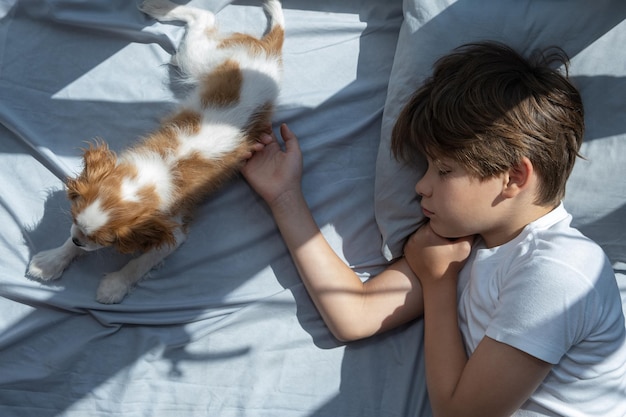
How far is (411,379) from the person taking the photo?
7.56ft

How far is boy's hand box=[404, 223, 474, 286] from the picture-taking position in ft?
7.22

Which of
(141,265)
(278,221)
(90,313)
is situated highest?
(278,221)

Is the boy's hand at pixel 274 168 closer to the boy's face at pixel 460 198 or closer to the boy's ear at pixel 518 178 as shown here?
the boy's face at pixel 460 198

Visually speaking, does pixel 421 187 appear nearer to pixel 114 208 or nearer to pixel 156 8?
pixel 114 208

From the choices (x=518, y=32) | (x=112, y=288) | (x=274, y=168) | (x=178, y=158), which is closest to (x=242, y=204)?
(x=274, y=168)

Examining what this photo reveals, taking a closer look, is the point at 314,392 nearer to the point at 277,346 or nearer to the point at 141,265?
the point at 277,346

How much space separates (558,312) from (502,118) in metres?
0.57

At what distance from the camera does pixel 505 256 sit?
6.75 feet

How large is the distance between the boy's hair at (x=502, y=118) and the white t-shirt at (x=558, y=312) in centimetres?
18

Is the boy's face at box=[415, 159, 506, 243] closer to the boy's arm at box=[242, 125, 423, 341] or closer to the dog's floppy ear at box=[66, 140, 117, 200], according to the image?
the boy's arm at box=[242, 125, 423, 341]

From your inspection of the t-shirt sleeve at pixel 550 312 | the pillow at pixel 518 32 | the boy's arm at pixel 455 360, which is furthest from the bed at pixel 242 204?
the t-shirt sleeve at pixel 550 312

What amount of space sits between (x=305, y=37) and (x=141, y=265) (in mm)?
1035

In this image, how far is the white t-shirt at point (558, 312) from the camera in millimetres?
1837

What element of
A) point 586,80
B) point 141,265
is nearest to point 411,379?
point 141,265
